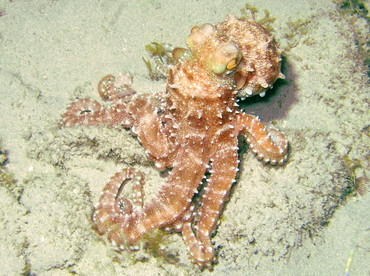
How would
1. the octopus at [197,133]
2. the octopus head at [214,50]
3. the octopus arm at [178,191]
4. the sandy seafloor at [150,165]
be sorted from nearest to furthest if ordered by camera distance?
the octopus head at [214,50] < the octopus at [197,133] < the octopus arm at [178,191] < the sandy seafloor at [150,165]

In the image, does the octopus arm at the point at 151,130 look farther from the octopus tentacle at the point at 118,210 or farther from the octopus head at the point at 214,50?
the octopus head at the point at 214,50

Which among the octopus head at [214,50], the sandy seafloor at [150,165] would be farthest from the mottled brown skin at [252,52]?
the sandy seafloor at [150,165]

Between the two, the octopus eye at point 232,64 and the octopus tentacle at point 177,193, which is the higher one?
the octopus eye at point 232,64

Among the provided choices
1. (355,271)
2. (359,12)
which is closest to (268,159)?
(355,271)

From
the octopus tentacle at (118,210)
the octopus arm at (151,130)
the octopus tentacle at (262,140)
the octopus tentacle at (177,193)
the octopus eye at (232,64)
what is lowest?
the octopus tentacle at (118,210)

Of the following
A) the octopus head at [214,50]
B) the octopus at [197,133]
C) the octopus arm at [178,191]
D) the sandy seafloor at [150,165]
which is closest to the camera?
the octopus head at [214,50]

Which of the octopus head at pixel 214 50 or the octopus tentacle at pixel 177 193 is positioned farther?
the octopus tentacle at pixel 177 193

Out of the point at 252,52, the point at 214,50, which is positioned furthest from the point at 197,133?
the point at 252,52

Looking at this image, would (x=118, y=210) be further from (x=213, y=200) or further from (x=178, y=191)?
(x=213, y=200)
